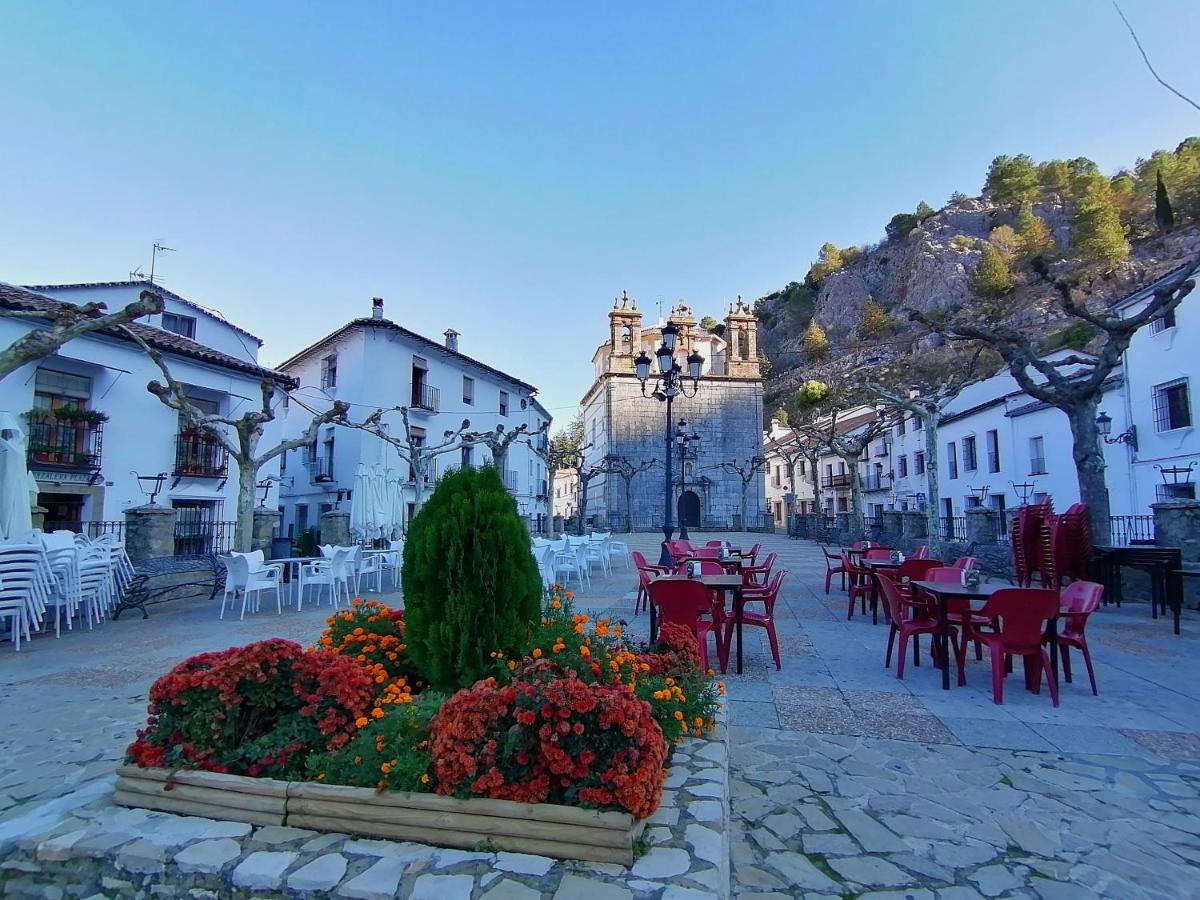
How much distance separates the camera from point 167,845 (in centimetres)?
209

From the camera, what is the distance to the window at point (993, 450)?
23375 millimetres

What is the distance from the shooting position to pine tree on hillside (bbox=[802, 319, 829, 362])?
172 feet

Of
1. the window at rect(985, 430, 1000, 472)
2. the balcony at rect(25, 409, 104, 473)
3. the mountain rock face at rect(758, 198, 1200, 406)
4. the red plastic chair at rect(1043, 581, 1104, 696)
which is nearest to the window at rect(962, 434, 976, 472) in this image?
the window at rect(985, 430, 1000, 472)

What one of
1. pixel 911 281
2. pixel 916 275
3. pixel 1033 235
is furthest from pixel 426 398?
pixel 1033 235

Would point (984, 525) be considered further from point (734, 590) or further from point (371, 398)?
point (371, 398)

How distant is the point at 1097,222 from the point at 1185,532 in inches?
1812

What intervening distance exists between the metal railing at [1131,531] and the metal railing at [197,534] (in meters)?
20.5

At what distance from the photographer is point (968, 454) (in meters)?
25.7

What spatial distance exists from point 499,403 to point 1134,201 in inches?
1966


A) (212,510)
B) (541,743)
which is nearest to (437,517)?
(541,743)

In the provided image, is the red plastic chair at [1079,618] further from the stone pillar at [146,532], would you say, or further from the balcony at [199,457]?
the balcony at [199,457]

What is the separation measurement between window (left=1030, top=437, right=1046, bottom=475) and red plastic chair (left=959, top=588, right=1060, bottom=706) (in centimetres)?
2009

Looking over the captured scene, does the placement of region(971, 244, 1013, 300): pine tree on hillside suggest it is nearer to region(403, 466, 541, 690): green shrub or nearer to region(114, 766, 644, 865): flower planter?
region(403, 466, 541, 690): green shrub

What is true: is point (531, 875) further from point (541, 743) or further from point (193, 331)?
point (193, 331)
